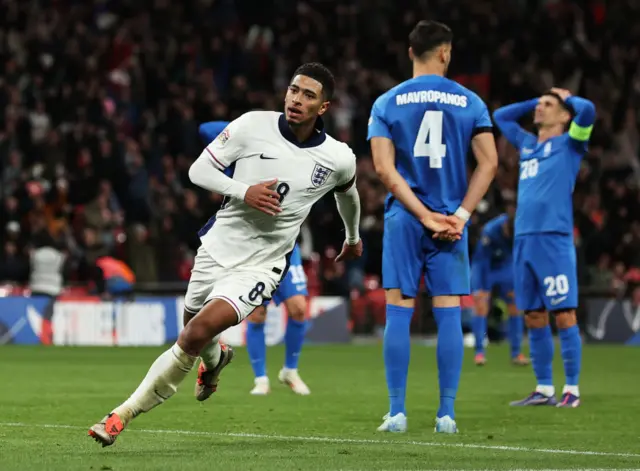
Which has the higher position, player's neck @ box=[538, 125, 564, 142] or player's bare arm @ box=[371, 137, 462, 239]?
player's neck @ box=[538, 125, 564, 142]

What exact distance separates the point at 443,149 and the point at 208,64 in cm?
1795

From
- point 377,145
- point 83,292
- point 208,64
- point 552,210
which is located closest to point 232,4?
point 208,64

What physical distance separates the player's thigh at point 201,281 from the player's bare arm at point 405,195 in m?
1.32

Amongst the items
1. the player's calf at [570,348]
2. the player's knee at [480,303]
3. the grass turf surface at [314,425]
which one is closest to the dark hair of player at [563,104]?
the player's calf at [570,348]

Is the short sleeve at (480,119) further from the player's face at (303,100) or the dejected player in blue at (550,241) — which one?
the dejected player in blue at (550,241)

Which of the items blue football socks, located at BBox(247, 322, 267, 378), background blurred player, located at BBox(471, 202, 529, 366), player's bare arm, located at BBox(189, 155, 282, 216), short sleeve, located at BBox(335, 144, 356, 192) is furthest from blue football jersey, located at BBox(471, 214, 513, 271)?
player's bare arm, located at BBox(189, 155, 282, 216)

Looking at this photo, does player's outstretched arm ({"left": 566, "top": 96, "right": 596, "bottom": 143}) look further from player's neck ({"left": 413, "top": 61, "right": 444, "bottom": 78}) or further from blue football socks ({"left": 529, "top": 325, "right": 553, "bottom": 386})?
player's neck ({"left": 413, "top": 61, "right": 444, "bottom": 78})

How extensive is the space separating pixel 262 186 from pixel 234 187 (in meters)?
0.15

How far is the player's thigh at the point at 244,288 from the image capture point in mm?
7258

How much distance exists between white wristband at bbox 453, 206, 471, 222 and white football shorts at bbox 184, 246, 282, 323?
1334 mm

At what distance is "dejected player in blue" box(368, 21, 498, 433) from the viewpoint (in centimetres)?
839

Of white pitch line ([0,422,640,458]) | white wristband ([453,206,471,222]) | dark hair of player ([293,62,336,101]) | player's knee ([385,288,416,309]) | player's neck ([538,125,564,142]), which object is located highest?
dark hair of player ([293,62,336,101])

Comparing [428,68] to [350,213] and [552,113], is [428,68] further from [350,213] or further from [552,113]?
[552,113]

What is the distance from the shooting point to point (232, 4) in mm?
27859
